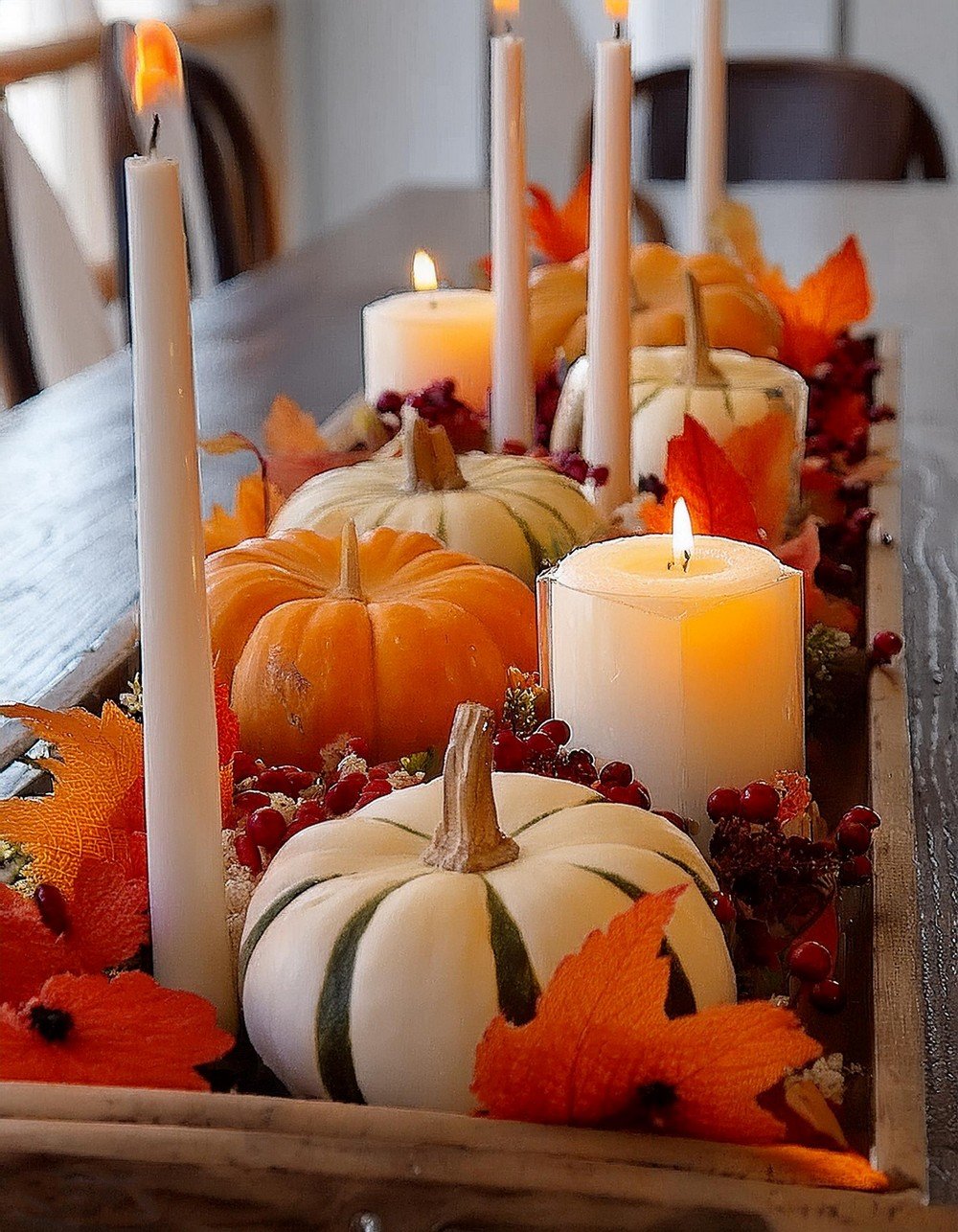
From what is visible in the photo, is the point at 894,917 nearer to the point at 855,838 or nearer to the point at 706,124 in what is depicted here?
the point at 855,838

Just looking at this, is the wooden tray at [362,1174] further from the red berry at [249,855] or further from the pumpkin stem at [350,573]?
the pumpkin stem at [350,573]

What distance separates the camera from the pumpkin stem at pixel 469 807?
46 centimetres

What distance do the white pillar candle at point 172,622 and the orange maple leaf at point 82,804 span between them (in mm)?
45

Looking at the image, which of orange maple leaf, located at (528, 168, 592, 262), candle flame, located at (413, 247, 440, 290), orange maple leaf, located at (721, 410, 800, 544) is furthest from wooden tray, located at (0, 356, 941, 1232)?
orange maple leaf, located at (528, 168, 592, 262)

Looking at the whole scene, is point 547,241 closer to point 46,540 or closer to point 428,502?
point 46,540

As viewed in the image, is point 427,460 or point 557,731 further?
point 427,460

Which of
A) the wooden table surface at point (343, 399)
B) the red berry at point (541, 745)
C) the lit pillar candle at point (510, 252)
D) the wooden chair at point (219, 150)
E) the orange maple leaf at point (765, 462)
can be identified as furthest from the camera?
the wooden chair at point (219, 150)

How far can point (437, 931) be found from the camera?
1.44ft

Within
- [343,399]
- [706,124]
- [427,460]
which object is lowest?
[343,399]

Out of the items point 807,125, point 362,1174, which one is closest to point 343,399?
point 362,1174

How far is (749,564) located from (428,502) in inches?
8.6

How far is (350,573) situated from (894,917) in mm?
276

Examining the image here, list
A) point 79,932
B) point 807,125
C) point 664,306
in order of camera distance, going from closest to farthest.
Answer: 1. point 79,932
2. point 664,306
3. point 807,125

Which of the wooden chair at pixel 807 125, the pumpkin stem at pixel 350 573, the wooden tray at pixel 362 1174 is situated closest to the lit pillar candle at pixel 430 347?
the pumpkin stem at pixel 350 573
